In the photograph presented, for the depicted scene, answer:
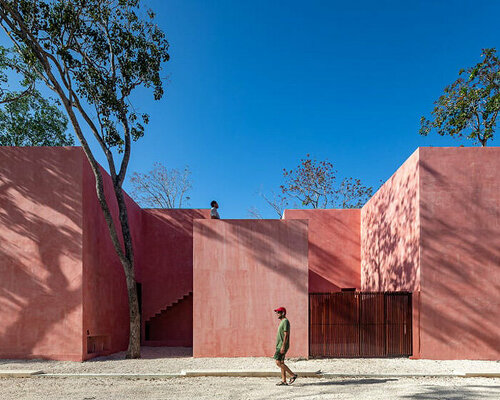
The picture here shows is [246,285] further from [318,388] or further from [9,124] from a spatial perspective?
[9,124]

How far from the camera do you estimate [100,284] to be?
11.6 metres

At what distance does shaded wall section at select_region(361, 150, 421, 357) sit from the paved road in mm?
2576

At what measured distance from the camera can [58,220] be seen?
414 inches

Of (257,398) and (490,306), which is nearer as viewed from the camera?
(257,398)

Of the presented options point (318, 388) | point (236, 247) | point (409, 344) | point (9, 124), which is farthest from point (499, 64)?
point (9, 124)

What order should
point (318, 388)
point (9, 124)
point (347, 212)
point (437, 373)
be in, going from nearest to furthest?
point (318, 388), point (437, 373), point (347, 212), point (9, 124)

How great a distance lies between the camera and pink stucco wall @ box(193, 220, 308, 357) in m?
10.8

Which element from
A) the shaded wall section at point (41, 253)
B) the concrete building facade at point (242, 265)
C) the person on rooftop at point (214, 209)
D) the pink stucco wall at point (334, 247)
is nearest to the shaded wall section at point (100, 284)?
the concrete building facade at point (242, 265)

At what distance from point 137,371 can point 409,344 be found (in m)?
7.10

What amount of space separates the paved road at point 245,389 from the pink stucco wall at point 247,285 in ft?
7.10

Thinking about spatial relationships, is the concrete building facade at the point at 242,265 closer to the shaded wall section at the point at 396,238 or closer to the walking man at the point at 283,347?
the shaded wall section at the point at 396,238

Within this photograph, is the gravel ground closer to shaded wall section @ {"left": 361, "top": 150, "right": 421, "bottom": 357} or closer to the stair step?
shaded wall section @ {"left": 361, "top": 150, "right": 421, "bottom": 357}

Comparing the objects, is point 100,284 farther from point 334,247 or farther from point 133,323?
point 334,247

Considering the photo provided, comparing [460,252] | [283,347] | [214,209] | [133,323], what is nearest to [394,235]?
[460,252]
